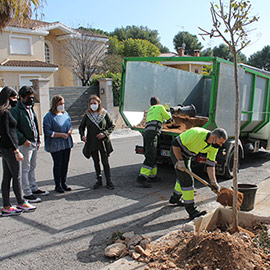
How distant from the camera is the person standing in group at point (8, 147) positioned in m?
4.39

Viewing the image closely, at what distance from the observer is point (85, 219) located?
4.63m

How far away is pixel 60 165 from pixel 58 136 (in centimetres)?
52

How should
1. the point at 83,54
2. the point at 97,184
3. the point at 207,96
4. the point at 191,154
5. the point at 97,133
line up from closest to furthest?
the point at 191,154
the point at 97,133
the point at 97,184
the point at 207,96
the point at 83,54

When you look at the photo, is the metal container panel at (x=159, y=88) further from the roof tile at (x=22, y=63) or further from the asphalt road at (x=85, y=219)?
the roof tile at (x=22, y=63)

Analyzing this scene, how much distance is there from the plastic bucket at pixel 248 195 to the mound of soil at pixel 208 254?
44.8 inches

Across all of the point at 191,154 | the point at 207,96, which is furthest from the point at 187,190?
the point at 207,96

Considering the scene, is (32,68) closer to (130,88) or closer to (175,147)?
(130,88)

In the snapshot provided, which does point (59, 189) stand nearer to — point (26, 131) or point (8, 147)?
point (26, 131)

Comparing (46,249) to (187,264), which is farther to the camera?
(46,249)

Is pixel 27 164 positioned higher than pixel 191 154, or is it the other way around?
pixel 191 154

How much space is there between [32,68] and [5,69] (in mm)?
1859

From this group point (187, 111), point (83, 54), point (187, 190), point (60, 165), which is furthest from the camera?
point (83, 54)

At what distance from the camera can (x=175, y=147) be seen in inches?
184

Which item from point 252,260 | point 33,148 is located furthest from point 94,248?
point 33,148
